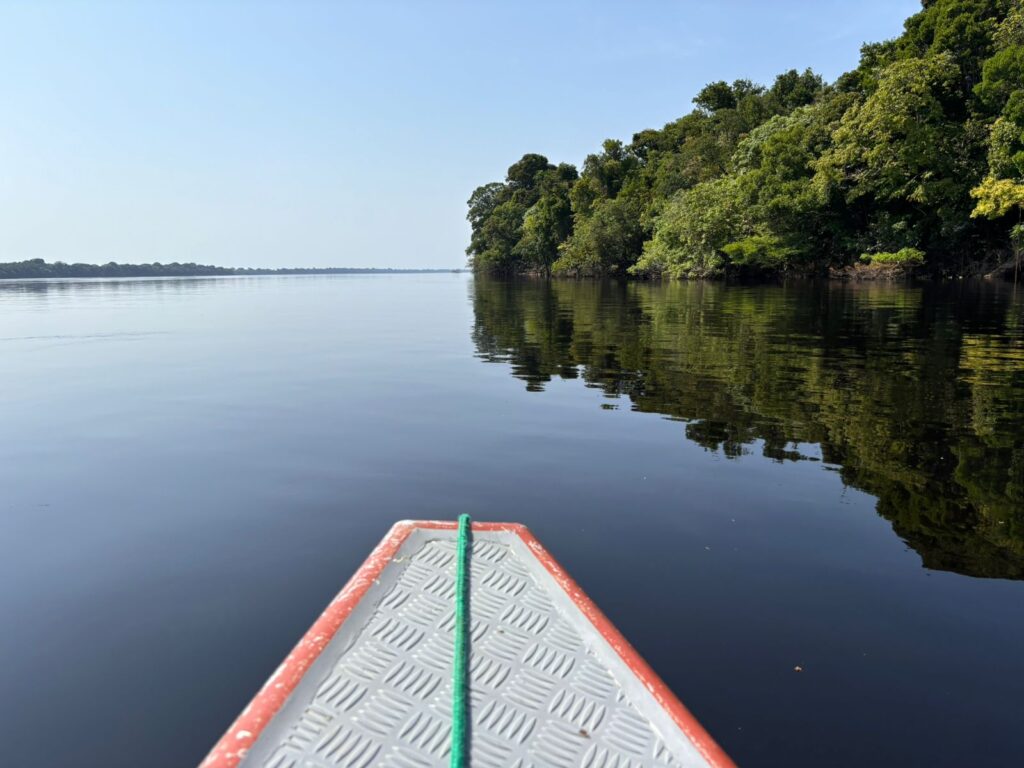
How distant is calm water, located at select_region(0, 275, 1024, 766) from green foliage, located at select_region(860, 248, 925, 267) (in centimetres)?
3560

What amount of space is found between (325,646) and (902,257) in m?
50.0

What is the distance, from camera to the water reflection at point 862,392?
5.39 m

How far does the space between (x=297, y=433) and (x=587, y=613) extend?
6209 mm

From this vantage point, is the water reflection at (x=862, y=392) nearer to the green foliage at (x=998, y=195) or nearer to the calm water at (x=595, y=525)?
the calm water at (x=595, y=525)

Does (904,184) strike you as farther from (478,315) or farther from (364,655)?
(364,655)

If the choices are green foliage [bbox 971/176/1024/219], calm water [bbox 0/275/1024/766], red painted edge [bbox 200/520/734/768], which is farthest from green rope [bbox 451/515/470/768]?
green foliage [bbox 971/176/1024/219]

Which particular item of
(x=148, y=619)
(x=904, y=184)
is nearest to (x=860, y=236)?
(x=904, y=184)

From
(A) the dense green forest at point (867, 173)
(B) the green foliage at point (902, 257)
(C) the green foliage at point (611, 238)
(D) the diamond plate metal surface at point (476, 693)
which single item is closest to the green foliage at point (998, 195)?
(A) the dense green forest at point (867, 173)

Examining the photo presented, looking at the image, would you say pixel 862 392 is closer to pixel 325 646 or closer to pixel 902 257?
pixel 325 646

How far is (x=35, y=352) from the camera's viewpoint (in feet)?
56.0

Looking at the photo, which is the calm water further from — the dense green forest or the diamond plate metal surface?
the dense green forest

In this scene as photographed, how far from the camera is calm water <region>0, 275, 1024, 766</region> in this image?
3.12 m

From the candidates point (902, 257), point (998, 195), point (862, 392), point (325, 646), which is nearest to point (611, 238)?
point (902, 257)

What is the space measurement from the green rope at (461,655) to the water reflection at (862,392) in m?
3.47
